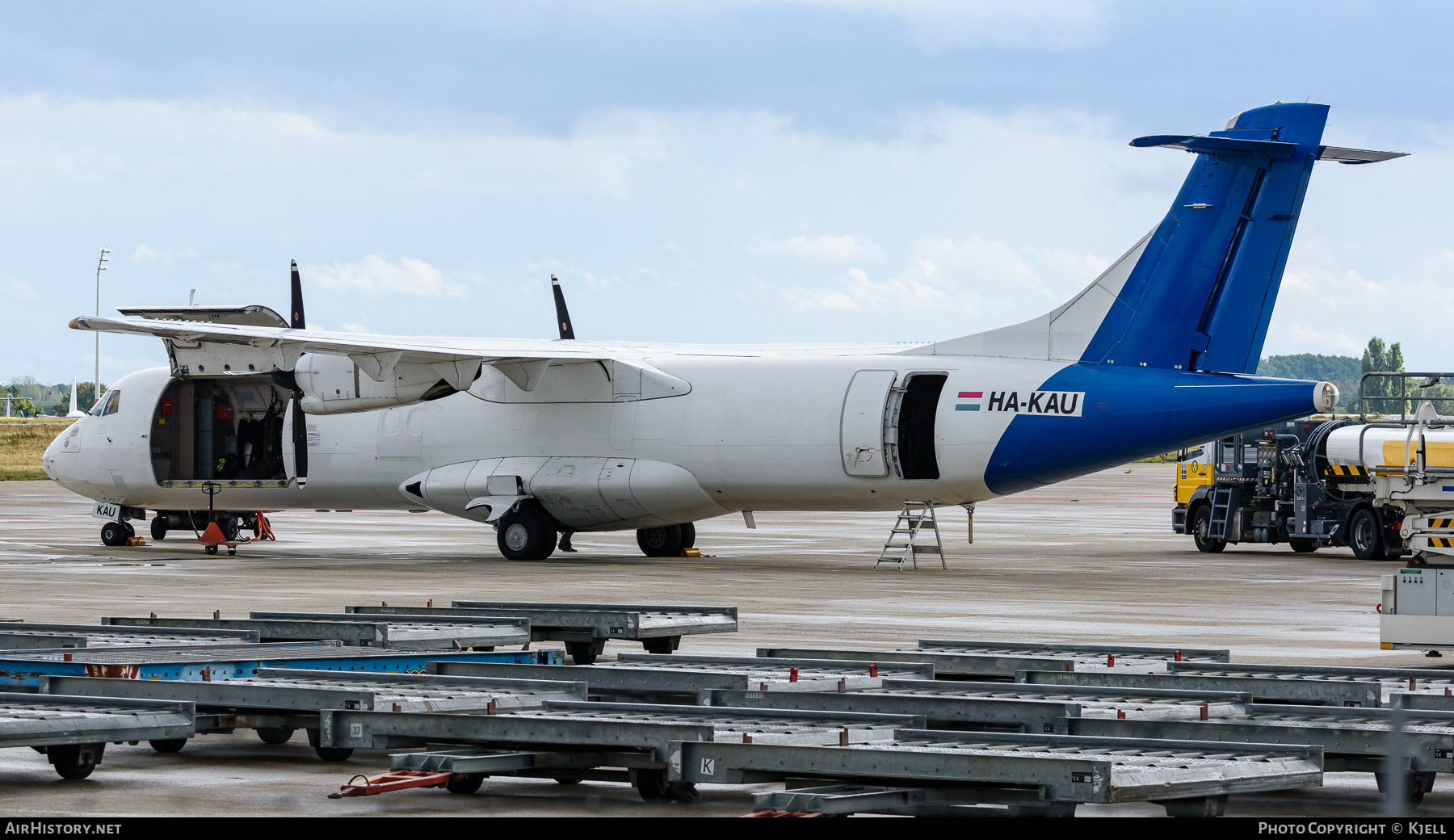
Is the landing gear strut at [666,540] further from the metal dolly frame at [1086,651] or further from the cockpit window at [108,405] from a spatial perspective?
the metal dolly frame at [1086,651]

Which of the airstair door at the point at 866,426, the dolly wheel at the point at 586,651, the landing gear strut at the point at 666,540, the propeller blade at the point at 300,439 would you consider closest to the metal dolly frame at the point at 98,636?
the dolly wheel at the point at 586,651

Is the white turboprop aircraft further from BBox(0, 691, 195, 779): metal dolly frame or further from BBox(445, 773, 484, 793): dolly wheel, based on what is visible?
BBox(0, 691, 195, 779): metal dolly frame

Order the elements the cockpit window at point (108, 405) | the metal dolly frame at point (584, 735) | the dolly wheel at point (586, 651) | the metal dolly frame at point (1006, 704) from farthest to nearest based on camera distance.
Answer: the cockpit window at point (108, 405) < the dolly wheel at point (586, 651) < the metal dolly frame at point (1006, 704) < the metal dolly frame at point (584, 735)

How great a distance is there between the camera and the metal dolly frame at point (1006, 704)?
806cm

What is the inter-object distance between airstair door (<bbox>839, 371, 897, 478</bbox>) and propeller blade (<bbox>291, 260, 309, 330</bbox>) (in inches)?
346

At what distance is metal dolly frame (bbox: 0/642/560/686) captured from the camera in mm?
9289

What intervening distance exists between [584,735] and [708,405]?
53.8 feet

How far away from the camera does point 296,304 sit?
26.0 meters

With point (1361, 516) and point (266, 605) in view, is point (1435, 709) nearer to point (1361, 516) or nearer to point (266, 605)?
point (266, 605)

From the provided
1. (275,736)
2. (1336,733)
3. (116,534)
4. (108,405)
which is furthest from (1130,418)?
(116,534)

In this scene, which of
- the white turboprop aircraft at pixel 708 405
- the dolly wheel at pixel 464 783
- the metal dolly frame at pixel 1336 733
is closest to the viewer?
the metal dolly frame at pixel 1336 733

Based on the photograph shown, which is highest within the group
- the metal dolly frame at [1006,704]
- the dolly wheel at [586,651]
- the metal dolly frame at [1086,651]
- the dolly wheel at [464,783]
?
the metal dolly frame at [1006,704]

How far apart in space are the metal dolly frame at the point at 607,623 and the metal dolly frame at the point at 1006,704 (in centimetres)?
338

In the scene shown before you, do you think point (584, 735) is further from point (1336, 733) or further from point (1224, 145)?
point (1224, 145)
